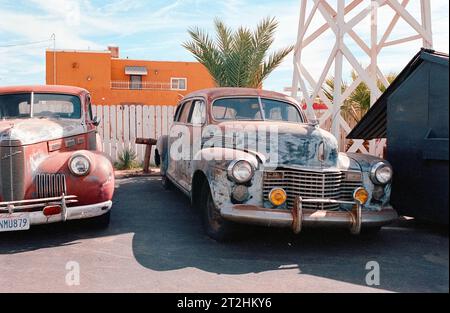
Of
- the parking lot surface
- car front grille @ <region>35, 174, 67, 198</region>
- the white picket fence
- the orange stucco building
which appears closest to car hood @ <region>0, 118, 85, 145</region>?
car front grille @ <region>35, 174, 67, 198</region>

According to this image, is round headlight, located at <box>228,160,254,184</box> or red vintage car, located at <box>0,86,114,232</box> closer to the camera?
round headlight, located at <box>228,160,254,184</box>

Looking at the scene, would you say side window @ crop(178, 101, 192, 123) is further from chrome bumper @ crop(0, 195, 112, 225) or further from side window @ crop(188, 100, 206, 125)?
chrome bumper @ crop(0, 195, 112, 225)

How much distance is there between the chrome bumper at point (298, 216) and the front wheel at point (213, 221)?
12.0 inches

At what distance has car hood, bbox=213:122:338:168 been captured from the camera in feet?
13.5

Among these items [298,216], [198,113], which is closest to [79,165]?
[198,113]

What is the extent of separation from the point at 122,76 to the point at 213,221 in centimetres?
2740

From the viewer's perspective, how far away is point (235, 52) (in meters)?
9.78

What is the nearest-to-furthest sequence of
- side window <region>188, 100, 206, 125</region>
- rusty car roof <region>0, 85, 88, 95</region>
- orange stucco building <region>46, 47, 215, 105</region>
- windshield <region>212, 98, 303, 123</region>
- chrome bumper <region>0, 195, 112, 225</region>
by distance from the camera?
chrome bumper <region>0, 195, 112, 225</region> → windshield <region>212, 98, 303, 123</region> → side window <region>188, 100, 206, 125</region> → rusty car roof <region>0, 85, 88, 95</region> → orange stucco building <region>46, 47, 215, 105</region>

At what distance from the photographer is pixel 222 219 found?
4.20 meters

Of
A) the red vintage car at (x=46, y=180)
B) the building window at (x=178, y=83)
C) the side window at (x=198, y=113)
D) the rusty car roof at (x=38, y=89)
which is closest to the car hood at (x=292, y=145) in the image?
the side window at (x=198, y=113)

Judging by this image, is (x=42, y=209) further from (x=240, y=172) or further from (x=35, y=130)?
(x=240, y=172)

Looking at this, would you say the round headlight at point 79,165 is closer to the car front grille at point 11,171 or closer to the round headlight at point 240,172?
the car front grille at point 11,171

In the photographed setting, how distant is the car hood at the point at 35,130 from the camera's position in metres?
4.39

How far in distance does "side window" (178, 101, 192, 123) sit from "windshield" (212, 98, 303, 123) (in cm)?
101
